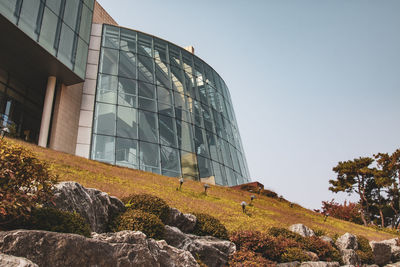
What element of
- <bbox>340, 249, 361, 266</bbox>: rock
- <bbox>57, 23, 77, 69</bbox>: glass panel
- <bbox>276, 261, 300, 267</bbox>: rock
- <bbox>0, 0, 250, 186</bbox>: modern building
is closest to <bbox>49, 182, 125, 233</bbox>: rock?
<bbox>276, 261, 300, 267</bbox>: rock

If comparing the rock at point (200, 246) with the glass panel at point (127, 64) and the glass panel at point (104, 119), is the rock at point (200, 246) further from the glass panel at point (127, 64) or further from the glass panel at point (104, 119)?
the glass panel at point (127, 64)

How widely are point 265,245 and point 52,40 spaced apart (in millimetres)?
19478

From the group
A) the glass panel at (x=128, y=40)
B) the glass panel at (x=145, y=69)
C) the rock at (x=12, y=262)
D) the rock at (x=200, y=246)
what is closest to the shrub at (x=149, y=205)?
the rock at (x=200, y=246)

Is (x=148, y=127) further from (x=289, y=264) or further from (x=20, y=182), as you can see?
(x=20, y=182)

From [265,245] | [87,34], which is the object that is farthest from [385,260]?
[87,34]

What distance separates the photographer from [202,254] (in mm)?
8398

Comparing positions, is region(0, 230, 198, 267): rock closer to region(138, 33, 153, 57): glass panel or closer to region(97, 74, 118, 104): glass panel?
region(97, 74, 118, 104): glass panel

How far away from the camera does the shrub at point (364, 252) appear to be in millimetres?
13367

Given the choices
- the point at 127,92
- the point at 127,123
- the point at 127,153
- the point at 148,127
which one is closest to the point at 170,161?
the point at 148,127

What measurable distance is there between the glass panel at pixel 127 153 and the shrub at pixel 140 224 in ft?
52.8

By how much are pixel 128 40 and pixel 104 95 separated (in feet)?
21.9

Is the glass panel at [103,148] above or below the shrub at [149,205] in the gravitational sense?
above

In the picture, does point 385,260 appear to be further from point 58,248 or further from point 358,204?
point 358,204

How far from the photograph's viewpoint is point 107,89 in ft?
90.8
